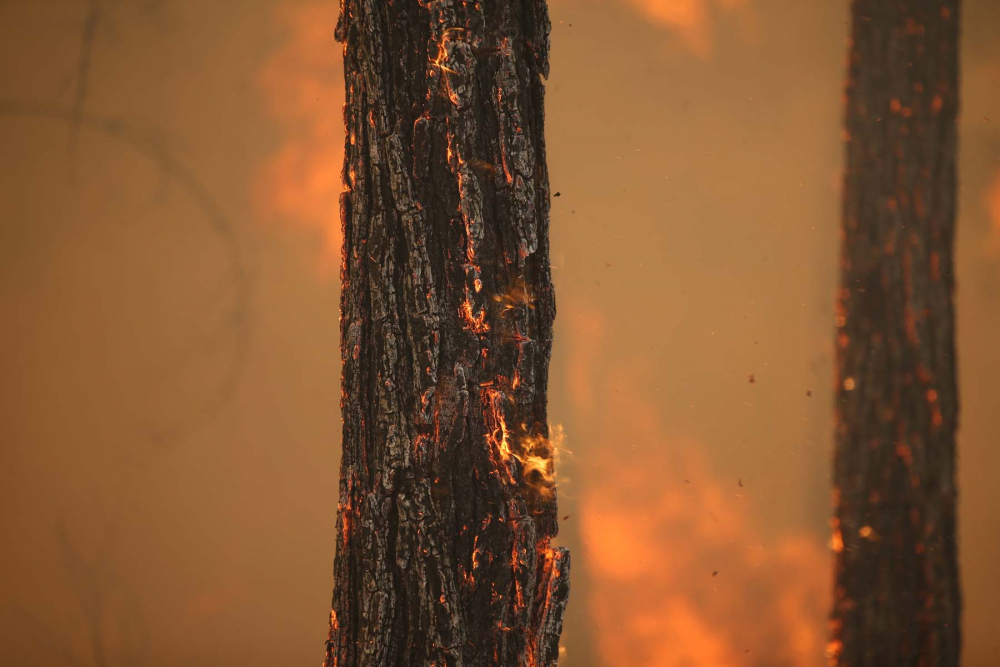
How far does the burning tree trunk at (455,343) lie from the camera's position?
66cm

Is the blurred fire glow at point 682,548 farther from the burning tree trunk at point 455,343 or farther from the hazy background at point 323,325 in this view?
the burning tree trunk at point 455,343

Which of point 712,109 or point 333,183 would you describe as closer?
point 712,109

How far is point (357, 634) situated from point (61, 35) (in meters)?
1.58

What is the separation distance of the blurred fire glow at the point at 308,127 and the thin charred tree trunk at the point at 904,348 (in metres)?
1.06

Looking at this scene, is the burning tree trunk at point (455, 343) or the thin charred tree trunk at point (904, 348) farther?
the thin charred tree trunk at point (904, 348)

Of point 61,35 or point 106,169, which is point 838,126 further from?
point 61,35

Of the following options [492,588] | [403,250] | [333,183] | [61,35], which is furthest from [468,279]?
[61,35]

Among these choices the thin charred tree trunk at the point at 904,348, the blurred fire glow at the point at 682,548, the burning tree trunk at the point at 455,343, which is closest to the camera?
the burning tree trunk at the point at 455,343

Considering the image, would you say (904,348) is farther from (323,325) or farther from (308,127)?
(308,127)

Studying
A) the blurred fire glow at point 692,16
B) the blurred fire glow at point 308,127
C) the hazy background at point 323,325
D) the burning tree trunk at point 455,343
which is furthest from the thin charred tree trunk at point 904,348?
the blurred fire glow at point 308,127

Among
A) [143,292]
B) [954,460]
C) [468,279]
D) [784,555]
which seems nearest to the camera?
[468,279]

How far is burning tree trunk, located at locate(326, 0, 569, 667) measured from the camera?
0.66 metres

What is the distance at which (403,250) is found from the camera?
677 mm

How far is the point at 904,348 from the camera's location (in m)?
1.28
